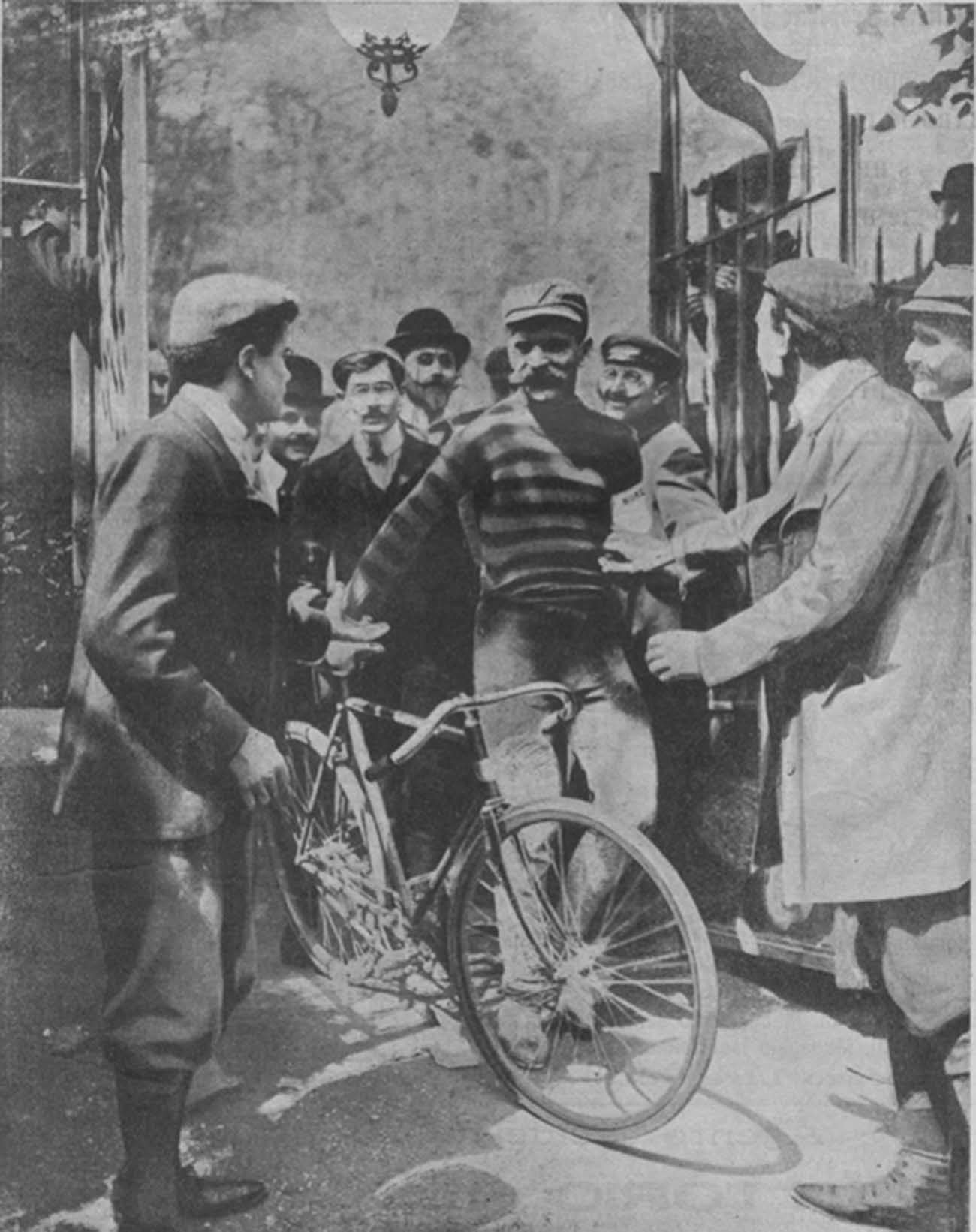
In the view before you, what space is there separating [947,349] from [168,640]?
230 cm

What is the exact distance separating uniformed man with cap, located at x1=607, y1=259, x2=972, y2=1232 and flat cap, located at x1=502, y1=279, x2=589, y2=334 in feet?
2.20

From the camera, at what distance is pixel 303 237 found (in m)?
3.87

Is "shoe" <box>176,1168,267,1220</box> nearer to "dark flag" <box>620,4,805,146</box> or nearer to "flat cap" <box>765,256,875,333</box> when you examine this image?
"flat cap" <box>765,256,875,333</box>

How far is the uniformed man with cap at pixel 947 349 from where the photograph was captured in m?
3.92

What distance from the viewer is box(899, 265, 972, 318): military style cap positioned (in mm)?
3955

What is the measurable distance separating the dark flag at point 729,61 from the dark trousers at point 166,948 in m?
2.43

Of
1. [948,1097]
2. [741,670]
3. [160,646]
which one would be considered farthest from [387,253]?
[948,1097]

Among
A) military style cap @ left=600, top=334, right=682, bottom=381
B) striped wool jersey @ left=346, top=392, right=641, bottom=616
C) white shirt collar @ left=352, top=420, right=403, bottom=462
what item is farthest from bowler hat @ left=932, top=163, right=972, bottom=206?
white shirt collar @ left=352, top=420, right=403, bottom=462

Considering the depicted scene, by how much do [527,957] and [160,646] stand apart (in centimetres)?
127

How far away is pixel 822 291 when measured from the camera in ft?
12.9

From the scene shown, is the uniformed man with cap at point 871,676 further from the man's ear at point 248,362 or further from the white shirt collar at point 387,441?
the man's ear at point 248,362

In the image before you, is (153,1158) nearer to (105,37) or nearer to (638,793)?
(638,793)

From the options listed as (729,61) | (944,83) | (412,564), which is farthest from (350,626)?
(944,83)

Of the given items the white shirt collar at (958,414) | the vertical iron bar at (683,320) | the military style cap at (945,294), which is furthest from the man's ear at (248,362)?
the white shirt collar at (958,414)
